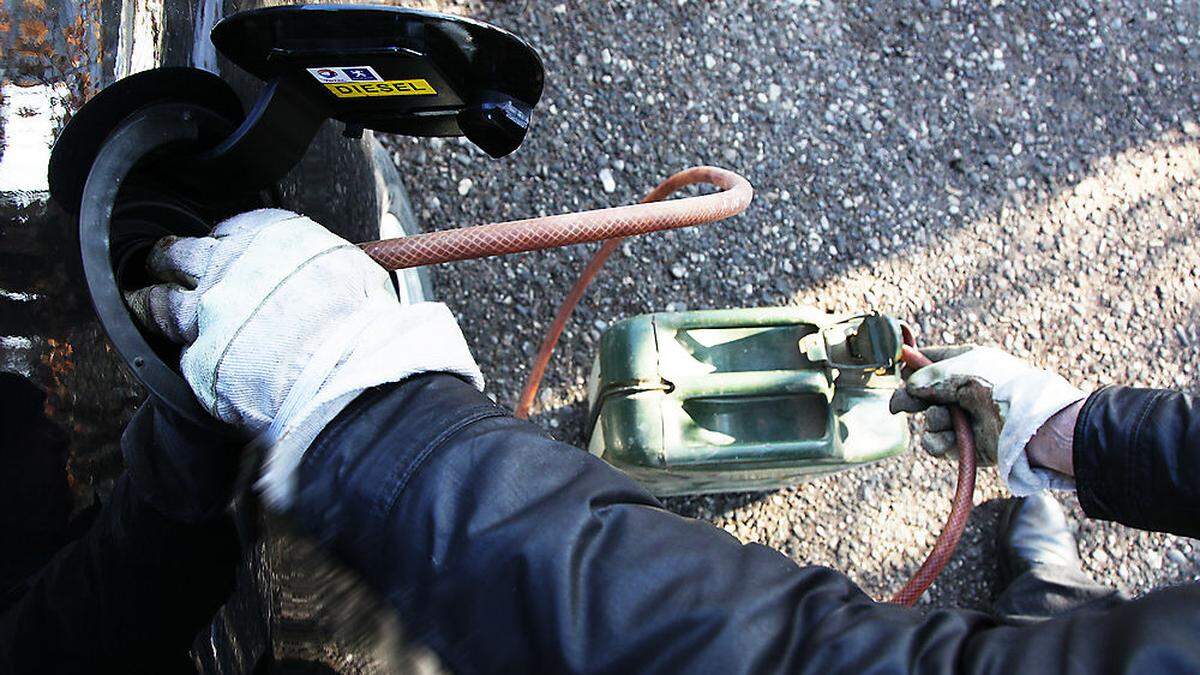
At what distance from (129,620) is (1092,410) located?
5.04 feet

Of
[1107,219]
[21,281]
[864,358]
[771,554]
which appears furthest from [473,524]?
[1107,219]

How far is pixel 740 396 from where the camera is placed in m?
1.69

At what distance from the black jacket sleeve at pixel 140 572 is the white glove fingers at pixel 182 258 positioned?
17 centimetres

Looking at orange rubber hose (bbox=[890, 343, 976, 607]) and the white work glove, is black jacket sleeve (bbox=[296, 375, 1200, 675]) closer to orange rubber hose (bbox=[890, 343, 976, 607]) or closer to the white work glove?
the white work glove

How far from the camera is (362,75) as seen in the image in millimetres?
1028

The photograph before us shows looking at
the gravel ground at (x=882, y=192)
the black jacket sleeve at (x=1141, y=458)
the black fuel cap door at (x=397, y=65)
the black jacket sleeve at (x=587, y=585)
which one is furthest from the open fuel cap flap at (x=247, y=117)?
the gravel ground at (x=882, y=192)

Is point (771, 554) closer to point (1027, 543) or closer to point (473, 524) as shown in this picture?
point (473, 524)

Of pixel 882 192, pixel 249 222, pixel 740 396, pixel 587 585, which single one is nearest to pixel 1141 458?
pixel 740 396

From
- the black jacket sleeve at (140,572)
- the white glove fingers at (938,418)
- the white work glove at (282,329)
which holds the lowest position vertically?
the black jacket sleeve at (140,572)

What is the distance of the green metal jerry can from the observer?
1.65 m

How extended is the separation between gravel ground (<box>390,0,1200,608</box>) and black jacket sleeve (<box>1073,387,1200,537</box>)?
907 mm

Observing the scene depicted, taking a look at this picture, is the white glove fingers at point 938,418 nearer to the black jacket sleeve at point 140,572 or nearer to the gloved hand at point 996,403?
the gloved hand at point 996,403

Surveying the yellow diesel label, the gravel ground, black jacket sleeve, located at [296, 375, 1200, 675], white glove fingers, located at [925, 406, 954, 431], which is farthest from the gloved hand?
the yellow diesel label

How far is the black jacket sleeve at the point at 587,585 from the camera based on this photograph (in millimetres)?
805
